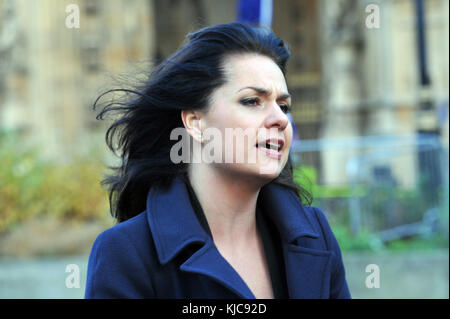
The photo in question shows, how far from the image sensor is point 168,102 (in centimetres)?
234

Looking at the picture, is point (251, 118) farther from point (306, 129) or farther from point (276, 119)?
point (306, 129)

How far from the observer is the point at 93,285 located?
1.97 m

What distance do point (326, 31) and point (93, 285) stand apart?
1751 centimetres

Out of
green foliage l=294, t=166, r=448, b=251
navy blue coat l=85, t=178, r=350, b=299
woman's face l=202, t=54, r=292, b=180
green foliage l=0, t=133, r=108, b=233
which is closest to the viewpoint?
navy blue coat l=85, t=178, r=350, b=299

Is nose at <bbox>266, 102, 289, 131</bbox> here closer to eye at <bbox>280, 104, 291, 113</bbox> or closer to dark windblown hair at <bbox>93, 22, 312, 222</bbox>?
eye at <bbox>280, 104, 291, 113</bbox>

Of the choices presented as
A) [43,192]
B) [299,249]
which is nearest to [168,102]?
[299,249]

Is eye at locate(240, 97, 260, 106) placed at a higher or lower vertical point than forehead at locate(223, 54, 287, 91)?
lower

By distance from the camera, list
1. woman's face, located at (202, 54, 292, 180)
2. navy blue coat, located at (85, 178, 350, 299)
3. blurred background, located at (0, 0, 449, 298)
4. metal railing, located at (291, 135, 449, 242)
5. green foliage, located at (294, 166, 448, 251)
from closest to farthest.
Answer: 1. navy blue coat, located at (85, 178, 350, 299)
2. woman's face, located at (202, 54, 292, 180)
3. blurred background, located at (0, 0, 449, 298)
4. green foliage, located at (294, 166, 448, 251)
5. metal railing, located at (291, 135, 449, 242)

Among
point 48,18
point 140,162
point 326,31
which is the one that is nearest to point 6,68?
point 48,18

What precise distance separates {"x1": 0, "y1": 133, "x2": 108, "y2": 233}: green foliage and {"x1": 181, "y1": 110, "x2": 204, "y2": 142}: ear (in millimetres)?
7866

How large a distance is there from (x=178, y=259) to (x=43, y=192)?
8625 mm

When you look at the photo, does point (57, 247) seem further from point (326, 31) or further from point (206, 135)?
point (326, 31)

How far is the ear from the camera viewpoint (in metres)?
2.25

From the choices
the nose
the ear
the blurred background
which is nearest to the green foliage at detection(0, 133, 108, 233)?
the blurred background
